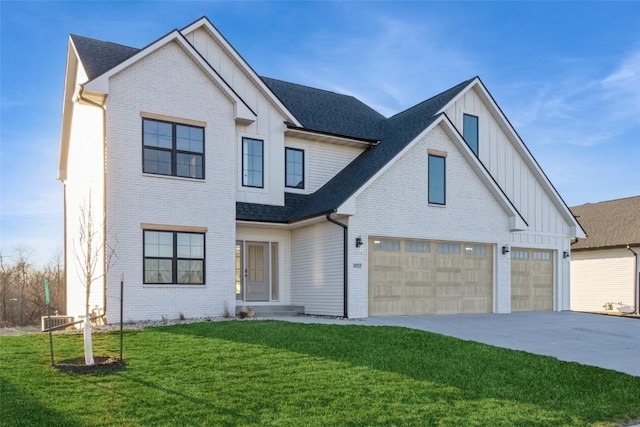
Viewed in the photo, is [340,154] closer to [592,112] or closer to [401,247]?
[401,247]

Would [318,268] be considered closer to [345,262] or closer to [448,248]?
[345,262]

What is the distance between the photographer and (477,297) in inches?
738

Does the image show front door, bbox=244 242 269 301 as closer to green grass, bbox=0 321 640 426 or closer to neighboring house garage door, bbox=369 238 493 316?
neighboring house garage door, bbox=369 238 493 316

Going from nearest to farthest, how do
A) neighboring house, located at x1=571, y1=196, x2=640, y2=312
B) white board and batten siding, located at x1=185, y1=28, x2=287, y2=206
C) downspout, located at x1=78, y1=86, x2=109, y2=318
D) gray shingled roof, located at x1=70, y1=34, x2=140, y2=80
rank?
A: 1. downspout, located at x1=78, y1=86, x2=109, y2=318
2. gray shingled roof, located at x1=70, y1=34, x2=140, y2=80
3. white board and batten siding, located at x1=185, y1=28, x2=287, y2=206
4. neighboring house, located at x1=571, y1=196, x2=640, y2=312

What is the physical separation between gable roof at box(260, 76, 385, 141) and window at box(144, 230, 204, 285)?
5992 millimetres

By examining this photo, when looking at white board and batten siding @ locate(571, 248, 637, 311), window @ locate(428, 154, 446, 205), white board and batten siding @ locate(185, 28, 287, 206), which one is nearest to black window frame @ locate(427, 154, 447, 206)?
window @ locate(428, 154, 446, 205)

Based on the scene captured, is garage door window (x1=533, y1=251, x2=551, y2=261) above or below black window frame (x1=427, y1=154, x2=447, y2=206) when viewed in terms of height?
below

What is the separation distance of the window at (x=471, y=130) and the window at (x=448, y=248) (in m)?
4.37

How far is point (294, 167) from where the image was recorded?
752 inches

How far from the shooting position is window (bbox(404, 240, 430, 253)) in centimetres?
1741

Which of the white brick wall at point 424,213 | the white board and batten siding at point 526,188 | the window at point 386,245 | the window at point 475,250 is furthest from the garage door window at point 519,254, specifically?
the window at point 386,245

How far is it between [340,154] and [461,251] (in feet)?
18.1

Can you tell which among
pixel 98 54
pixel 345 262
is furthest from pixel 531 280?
pixel 98 54

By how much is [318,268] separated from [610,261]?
60.8 ft
